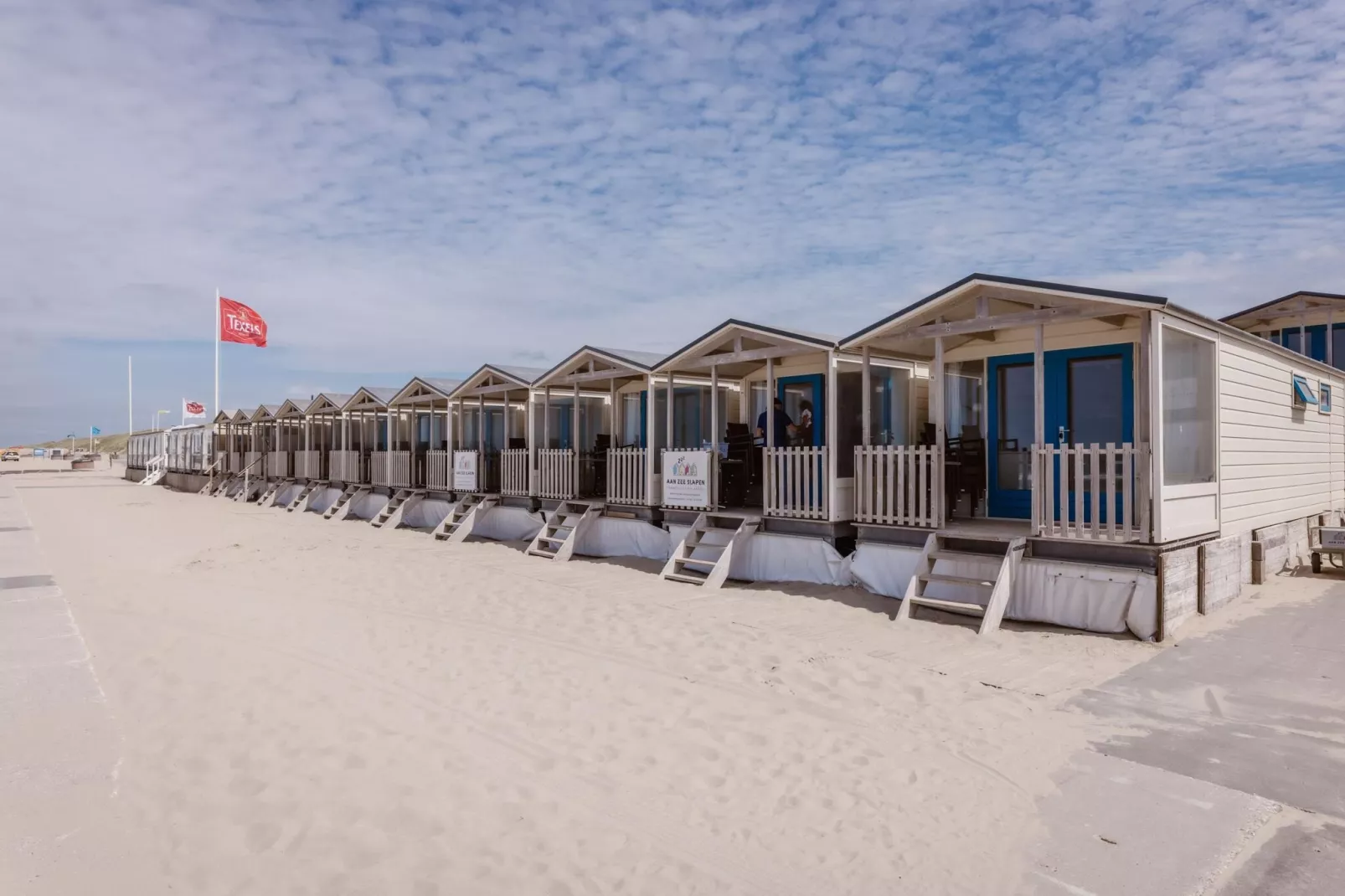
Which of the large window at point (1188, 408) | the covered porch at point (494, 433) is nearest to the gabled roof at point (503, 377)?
the covered porch at point (494, 433)

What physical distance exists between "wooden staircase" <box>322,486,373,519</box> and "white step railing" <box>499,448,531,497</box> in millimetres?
6082

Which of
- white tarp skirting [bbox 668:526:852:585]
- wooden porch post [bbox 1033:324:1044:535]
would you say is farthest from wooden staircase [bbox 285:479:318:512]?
wooden porch post [bbox 1033:324:1044:535]

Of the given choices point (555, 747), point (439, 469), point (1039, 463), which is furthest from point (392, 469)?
point (555, 747)

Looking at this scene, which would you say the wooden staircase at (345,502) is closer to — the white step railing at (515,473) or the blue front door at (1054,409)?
the white step railing at (515,473)

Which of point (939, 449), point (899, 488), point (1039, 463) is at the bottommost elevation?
point (899, 488)

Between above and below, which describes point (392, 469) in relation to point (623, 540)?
above

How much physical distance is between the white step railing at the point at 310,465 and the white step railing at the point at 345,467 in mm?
729

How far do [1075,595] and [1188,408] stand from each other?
2130mm

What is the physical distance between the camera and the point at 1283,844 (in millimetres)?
3742

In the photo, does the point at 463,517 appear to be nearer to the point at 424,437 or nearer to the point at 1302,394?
the point at 424,437

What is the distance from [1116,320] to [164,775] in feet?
29.1

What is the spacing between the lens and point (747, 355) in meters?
11.1

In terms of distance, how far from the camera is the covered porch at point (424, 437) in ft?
60.0

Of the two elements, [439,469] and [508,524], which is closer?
[508,524]
